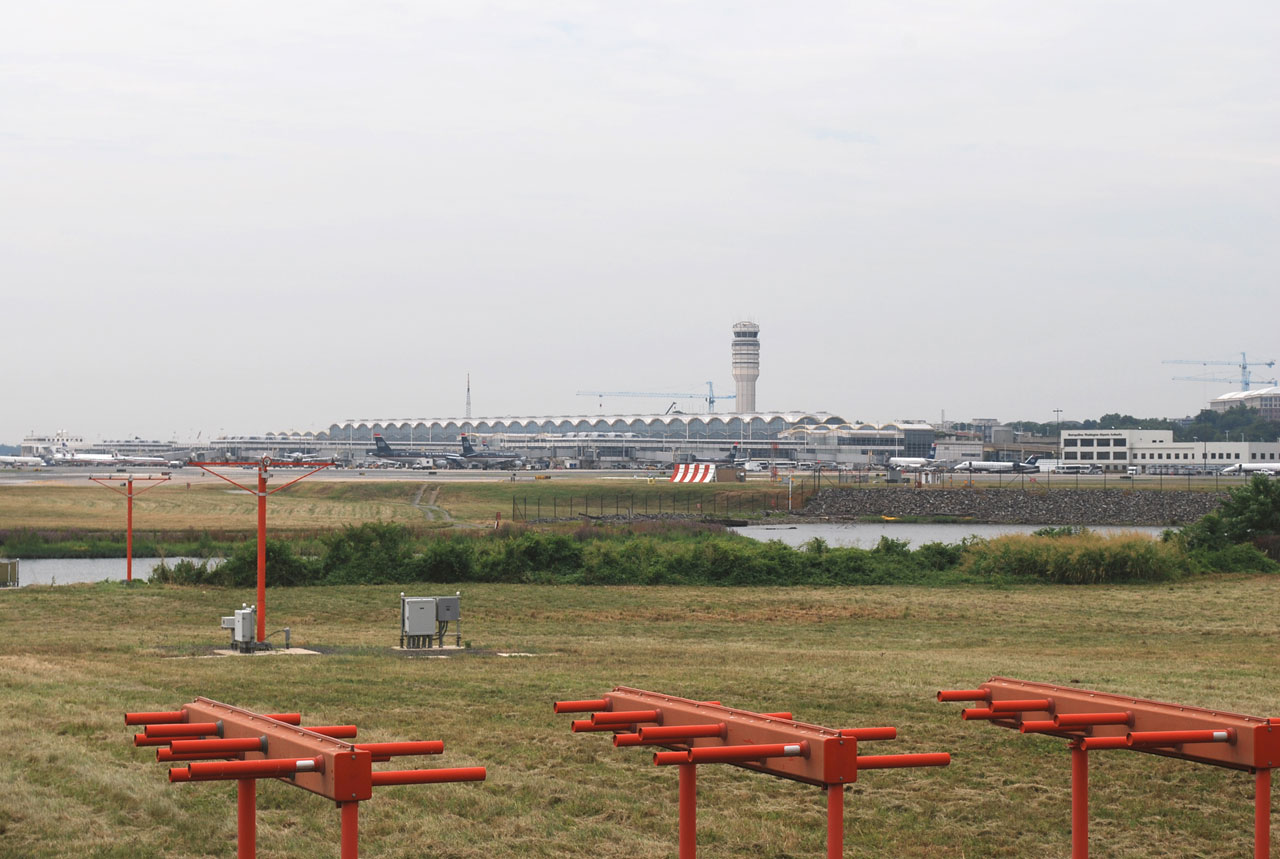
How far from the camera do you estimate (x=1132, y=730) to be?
793 cm

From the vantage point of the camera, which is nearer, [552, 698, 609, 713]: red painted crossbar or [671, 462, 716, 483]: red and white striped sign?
[552, 698, 609, 713]: red painted crossbar

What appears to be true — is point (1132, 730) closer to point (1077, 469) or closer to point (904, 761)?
point (904, 761)

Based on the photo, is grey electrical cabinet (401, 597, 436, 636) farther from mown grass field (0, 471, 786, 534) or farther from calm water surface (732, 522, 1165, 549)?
calm water surface (732, 522, 1165, 549)

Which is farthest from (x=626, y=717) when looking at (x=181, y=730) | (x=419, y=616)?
(x=419, y=616)

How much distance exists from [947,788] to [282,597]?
26876mm

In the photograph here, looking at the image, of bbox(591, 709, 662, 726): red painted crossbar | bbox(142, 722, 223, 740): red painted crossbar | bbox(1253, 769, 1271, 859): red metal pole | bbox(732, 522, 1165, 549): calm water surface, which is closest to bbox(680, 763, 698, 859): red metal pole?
bbox(591, 709, 662, 726): red painted crossbar

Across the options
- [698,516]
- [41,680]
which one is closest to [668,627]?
[41,680]

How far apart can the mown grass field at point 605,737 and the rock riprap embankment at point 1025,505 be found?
227 ft

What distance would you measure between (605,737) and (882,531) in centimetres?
7664

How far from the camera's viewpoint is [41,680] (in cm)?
1769

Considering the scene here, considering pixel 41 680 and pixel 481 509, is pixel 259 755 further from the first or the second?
pixel 481 509

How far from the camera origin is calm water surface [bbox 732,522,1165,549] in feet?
261

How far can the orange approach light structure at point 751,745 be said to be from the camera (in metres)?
6.78

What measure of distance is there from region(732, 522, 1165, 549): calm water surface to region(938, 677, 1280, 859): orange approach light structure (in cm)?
6631
